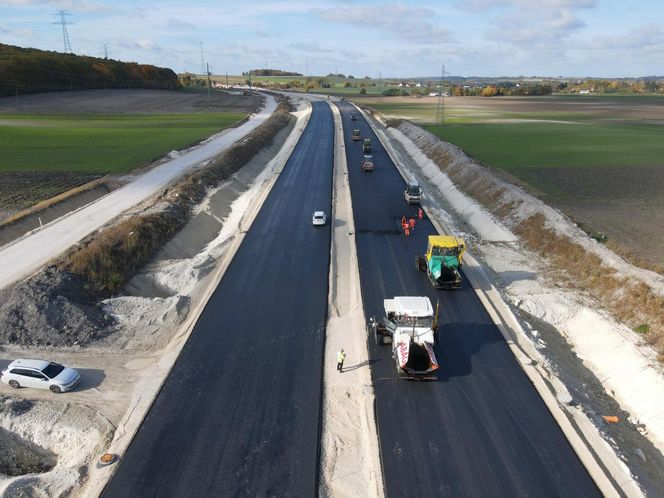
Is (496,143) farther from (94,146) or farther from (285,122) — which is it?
(94,146)

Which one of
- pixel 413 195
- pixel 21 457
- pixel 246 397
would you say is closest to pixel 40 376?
pixel 21 457

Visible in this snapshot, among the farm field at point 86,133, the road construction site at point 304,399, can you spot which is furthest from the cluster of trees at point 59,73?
the road construction site at point 304,399

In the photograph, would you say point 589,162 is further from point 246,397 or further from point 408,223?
point 246,397

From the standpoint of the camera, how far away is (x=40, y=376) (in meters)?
20.3

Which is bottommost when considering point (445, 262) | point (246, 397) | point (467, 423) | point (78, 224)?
point (467, 423)

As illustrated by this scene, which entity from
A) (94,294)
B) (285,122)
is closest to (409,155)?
(285,122)

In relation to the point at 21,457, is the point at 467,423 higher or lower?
higher

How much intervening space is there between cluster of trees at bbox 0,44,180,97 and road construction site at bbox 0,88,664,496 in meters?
135

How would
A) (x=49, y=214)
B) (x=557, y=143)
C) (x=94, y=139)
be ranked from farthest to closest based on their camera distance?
(x=94, y=139) → (x=557, y=143) → (x=49, y=214)

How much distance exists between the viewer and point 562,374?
22.2 metres

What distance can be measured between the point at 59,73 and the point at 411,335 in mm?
171123

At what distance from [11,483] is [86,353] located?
8.25 meters

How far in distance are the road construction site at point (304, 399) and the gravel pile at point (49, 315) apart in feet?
2.26

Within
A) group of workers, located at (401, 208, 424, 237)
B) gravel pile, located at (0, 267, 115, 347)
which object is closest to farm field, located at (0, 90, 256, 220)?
gravel pile, located at (0, 267, 115, 347)
